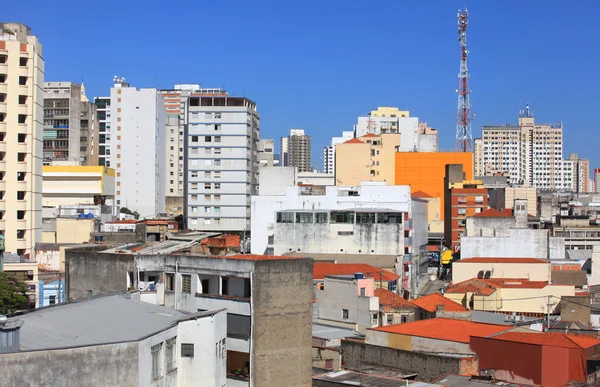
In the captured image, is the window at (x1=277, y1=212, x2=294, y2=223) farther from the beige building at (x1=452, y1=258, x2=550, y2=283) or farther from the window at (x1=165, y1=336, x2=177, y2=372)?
the window at (x1=165, y1=336, x2=177, y2=372)

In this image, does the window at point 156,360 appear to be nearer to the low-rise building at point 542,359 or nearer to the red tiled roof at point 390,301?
the low-rise building at point 542,359

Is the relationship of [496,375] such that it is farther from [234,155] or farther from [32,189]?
[234,155]

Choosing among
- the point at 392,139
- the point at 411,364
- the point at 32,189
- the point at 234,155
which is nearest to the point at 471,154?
the point at 392,139

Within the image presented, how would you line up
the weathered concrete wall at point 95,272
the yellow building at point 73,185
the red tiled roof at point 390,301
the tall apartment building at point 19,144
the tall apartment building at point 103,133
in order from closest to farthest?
the weathered concrete wall at point 95,272, the red tiled roof at point 390,301, the tall apartment building at point 19,144, the yellow building at point 73,185, the tall apartment building at point 103,133

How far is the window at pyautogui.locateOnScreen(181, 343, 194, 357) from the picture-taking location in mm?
22750

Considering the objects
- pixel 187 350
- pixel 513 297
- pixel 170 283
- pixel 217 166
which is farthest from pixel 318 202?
pixel 187 350

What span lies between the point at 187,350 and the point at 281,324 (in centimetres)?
440

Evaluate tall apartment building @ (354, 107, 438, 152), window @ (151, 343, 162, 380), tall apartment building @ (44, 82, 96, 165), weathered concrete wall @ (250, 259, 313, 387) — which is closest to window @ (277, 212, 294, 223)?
weathered concrete wall @ (250, 259, 313, 387)

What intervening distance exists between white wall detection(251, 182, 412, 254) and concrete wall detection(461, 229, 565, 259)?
665 centimetres

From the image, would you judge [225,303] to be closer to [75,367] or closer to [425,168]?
[75,367]

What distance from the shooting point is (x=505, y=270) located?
62.5m

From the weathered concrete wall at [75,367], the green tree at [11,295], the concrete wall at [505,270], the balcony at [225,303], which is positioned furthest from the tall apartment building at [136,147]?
the weathered concrete wall at [75,367]

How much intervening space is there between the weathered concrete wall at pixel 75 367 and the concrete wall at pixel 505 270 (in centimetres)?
4617

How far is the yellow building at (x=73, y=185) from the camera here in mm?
98562
